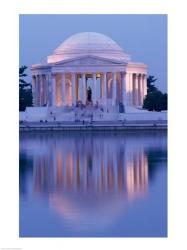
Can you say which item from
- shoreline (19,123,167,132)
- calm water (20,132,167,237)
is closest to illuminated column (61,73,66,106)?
shoreline (19,123,167,132)

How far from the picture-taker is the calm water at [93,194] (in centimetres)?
1692

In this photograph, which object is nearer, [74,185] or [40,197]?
[40,197]

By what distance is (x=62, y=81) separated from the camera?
83688 millimetres

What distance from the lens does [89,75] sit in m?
85.0

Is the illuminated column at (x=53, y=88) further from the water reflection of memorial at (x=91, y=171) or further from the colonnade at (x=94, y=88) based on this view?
the water reflection of memorial at (x=91, y=171)

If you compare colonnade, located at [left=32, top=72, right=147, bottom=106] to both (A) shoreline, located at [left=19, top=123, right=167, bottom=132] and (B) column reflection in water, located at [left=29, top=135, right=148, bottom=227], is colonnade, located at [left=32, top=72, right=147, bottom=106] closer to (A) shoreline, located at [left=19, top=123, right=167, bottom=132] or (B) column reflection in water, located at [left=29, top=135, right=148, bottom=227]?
(A) shoreline, located at [left=19, top=123, right=167, bottom=132]

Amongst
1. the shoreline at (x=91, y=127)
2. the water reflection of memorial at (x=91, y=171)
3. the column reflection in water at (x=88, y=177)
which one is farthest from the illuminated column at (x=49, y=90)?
the water reflection of memorial at (x=91, y=171)

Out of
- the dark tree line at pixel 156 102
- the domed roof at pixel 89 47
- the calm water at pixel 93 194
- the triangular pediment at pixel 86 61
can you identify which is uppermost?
the domed roof at pixel 89 47

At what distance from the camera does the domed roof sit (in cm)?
8531

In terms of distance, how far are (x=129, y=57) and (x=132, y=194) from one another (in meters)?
68.7

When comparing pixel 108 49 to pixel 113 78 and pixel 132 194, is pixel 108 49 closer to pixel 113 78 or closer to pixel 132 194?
pixel 113 78

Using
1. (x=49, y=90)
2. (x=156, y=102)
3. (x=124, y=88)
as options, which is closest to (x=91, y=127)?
(x=156, y=102)

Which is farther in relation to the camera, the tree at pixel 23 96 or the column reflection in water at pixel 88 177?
the tree at pixel 23 96

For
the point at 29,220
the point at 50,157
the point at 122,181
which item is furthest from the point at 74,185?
the point at 50,157
